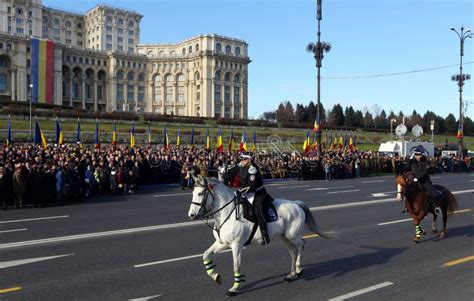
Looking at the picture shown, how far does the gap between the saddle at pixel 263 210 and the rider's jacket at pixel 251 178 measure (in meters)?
0.28

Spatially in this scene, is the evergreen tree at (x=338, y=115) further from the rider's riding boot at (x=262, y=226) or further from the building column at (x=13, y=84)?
the rider's riding boot at (x=262, y=226)

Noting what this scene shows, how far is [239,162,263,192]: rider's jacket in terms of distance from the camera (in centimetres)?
798

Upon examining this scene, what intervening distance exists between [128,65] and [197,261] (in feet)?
449

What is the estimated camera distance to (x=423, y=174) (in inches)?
454

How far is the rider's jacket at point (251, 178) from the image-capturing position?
7.98m

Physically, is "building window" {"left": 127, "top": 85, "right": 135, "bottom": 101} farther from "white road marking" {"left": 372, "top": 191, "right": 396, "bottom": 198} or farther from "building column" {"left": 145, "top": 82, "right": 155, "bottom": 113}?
"white road marking" {"left": 372, "top": 191, "right": 396, "bottom": 198}

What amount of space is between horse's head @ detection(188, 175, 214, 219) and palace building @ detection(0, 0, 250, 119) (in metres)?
123

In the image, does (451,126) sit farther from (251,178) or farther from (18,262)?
(18,262)

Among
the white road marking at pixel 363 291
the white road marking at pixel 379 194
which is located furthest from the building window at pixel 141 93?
A: the white road marking at pixel 363 291

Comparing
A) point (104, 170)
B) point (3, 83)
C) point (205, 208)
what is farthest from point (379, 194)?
point (3, 83)

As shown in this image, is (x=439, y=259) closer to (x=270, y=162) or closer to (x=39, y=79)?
(x=270, y=162)

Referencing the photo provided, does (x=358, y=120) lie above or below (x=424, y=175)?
above

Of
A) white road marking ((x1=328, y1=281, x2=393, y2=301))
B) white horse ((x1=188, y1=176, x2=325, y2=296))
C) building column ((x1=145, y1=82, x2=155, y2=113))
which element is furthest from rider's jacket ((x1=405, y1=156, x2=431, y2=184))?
building column ((x1=145, y1=82, x2=155, y2=113))

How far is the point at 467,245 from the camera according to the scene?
10.7 metres
